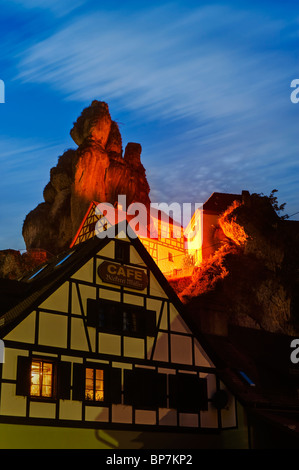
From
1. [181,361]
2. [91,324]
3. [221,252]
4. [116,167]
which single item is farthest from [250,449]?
[116,167]

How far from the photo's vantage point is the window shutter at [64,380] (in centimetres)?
2161

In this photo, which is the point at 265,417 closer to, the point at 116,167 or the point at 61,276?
the point at 61,276

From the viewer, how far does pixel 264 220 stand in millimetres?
53969

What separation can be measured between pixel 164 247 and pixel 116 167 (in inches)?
553

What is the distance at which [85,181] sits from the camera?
231ft

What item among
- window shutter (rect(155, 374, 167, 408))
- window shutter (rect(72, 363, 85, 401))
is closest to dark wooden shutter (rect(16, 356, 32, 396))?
window shutter (rect(72, 363, 85, 401))

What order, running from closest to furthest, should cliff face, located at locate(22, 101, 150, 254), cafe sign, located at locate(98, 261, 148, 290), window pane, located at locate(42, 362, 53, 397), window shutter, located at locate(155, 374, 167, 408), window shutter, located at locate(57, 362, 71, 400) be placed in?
window pane, located at locate(42, 362, 53, 397), window shutter, located at locate(57, 362, 71, 400), window shutter, located at locate(155, 374, 167, 408), cafe sign, located at locate(98, 261, 148, 290), cliff face, located at locate(22, 101, 150, 254)

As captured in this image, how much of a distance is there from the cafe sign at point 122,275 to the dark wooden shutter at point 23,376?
15.6 ft

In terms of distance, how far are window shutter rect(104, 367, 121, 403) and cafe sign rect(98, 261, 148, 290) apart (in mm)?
3326

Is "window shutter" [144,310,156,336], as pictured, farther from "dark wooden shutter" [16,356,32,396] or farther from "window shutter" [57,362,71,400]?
"dark wooden shutter" [16,356,32,396]

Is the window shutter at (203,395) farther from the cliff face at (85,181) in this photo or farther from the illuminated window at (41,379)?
the cliff face at (85,181)

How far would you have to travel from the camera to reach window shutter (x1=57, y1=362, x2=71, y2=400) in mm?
21609

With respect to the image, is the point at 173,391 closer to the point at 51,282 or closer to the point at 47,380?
the point at 47,380

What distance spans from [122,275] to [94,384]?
435cm
